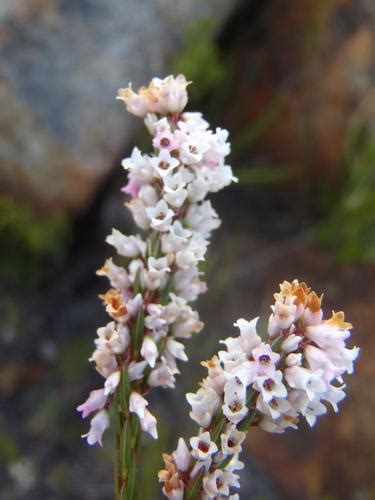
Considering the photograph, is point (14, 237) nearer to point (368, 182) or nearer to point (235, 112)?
point (235, 112)

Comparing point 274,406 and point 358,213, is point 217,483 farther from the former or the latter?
point 358,213

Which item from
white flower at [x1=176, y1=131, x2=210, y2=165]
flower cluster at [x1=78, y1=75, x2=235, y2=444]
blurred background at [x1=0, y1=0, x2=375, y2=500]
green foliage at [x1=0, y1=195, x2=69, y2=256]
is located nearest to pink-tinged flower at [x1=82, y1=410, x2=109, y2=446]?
flower cluster at [x1=78, y1=75, x2=235, y2=444]

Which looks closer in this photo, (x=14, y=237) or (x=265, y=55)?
(x=14, y=237)

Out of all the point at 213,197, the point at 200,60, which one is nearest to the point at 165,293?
the point at 200,60

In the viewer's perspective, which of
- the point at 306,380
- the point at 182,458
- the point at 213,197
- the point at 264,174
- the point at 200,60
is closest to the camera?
the point at 306,380

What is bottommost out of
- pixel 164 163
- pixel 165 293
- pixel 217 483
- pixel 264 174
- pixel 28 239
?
pixel 217 483

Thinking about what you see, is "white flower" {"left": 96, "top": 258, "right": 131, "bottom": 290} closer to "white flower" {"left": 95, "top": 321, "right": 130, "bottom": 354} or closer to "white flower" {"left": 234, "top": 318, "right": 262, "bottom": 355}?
"white flower" {"left": 95, "top": 321, "right": 130, "bottom": 354}

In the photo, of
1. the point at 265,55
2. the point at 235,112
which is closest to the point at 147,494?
the point at 235,112
